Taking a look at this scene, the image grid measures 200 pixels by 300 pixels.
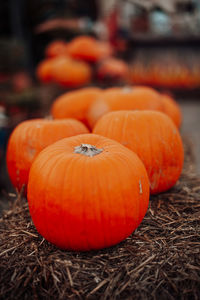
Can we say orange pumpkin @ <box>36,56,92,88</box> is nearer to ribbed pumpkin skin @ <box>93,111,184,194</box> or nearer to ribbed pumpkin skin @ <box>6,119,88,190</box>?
ribbed pumpkin skin @ <box>6,119,88,190</box>

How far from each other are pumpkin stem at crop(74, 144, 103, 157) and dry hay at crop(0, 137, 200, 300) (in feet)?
1.60

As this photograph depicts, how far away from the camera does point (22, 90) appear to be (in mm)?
5082

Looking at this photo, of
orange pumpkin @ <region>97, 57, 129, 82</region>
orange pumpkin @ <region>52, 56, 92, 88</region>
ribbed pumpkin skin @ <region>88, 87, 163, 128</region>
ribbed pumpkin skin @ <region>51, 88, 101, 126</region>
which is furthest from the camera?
orange pumpkin @ <region>97, 57, 129, 82</region>

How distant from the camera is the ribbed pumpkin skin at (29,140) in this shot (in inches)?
80.7

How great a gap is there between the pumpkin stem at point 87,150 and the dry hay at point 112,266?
19.2 inches

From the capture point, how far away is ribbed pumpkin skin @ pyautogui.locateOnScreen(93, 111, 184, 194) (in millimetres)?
1949

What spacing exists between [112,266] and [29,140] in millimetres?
1076

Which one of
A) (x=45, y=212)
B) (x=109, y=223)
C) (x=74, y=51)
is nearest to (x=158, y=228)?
(x=109, y=223)

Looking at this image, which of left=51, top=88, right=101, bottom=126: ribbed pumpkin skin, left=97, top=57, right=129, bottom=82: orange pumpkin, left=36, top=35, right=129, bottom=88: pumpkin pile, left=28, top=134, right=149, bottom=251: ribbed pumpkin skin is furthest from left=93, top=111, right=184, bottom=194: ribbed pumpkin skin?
left=97, top=57, right=129, bottom=82: orange pumpkin

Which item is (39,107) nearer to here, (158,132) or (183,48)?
(158,132)

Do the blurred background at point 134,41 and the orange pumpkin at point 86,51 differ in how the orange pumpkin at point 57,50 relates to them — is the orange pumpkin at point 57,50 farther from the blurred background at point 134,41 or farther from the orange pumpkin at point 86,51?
the orange pumpkin at point 86,51


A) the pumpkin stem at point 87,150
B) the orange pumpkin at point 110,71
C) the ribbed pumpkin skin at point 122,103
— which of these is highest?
the pumpkin stem at point 87,150

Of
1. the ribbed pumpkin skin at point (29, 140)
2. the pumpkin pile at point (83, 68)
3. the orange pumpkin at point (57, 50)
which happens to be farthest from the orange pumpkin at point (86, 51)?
the ribbed pumpkin skin at point (29, 140)

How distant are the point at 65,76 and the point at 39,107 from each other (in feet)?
2.33
